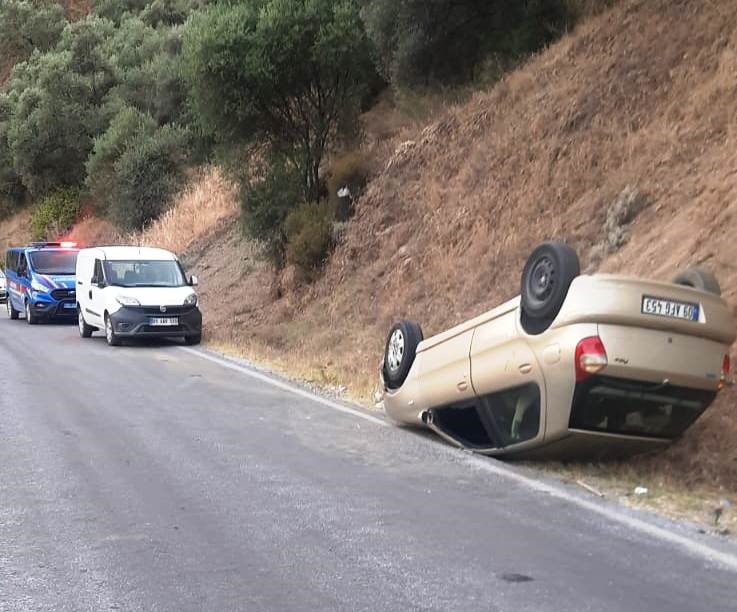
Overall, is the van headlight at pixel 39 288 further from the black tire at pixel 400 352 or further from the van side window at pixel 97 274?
the black tire at pixel 400 352

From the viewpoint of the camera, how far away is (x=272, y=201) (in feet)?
72.6

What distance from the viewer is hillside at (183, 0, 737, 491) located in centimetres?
1340

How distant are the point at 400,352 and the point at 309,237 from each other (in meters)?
11.3

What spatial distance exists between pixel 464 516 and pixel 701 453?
7.87ft

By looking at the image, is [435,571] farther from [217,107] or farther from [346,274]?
[217,107]

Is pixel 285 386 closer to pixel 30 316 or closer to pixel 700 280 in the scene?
pixel 700 280

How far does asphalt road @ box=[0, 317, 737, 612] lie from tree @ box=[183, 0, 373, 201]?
40.3ft

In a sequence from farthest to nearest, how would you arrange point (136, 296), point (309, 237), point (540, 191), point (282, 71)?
point (282, 71), point (309, 237), point (136, 296), point (540, 191)

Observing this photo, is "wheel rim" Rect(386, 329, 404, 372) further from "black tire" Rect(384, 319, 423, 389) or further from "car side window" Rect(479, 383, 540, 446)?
"car side window" Rect(479, 383, 540, 446)

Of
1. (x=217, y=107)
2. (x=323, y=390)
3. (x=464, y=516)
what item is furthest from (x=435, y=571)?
(x=217, y=107)

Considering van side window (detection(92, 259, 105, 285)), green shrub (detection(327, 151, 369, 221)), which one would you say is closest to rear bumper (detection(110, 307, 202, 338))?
van side window (detection(92, 259, 105, 285))

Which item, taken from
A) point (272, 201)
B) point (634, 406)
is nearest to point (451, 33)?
point (272, 201)

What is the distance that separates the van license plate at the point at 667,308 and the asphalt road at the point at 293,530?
152 cm

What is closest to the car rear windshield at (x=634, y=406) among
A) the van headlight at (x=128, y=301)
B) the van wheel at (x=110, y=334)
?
the van headlight at (x=128, y=301)
